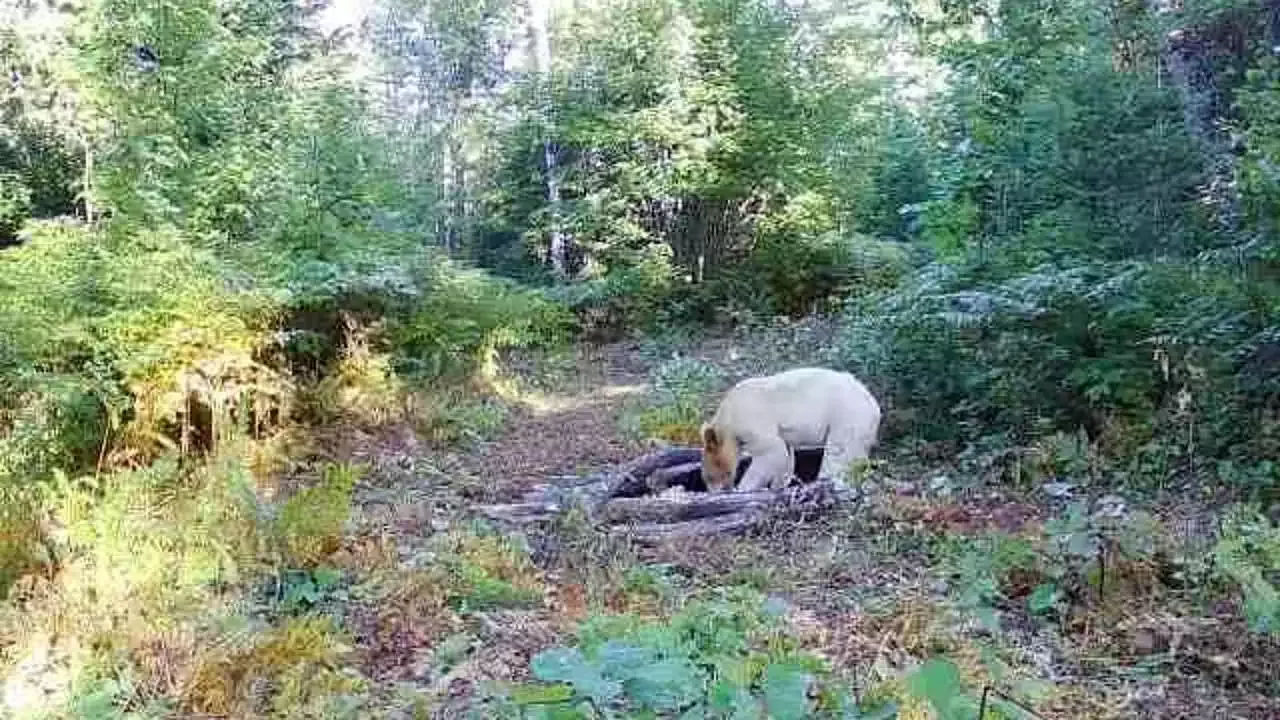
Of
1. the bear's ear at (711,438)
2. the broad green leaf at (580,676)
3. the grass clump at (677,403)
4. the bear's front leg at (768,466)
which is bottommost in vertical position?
the grass clump at (677,403)

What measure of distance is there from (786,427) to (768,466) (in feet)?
1.22

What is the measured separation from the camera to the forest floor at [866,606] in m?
3.61

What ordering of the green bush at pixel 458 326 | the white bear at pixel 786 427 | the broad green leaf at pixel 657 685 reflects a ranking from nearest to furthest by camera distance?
the broad green leaf at pixel 657 685
the white bear at pixel 786 427
the green bush at pixel 458 326

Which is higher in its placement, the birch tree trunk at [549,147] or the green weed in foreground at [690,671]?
the birch tree trunk at [549,147]

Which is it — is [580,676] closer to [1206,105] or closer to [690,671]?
[690,671]

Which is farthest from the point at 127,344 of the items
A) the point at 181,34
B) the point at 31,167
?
the point at 31,167

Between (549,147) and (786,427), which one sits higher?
(549,147)

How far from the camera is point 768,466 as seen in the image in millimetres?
6508

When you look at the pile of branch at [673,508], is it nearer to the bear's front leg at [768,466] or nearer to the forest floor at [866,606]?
the forest floor at [866,606]

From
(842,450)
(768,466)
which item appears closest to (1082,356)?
(842,450)

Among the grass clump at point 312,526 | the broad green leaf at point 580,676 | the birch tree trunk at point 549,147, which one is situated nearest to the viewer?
the broad green leaf at point 580,676

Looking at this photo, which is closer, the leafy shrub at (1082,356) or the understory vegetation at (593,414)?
the understory vegetation at (593,414)

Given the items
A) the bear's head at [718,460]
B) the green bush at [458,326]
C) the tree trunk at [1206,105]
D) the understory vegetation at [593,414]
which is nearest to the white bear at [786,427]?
the bear's head at [718,460]

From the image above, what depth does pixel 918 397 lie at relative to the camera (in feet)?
25.8
